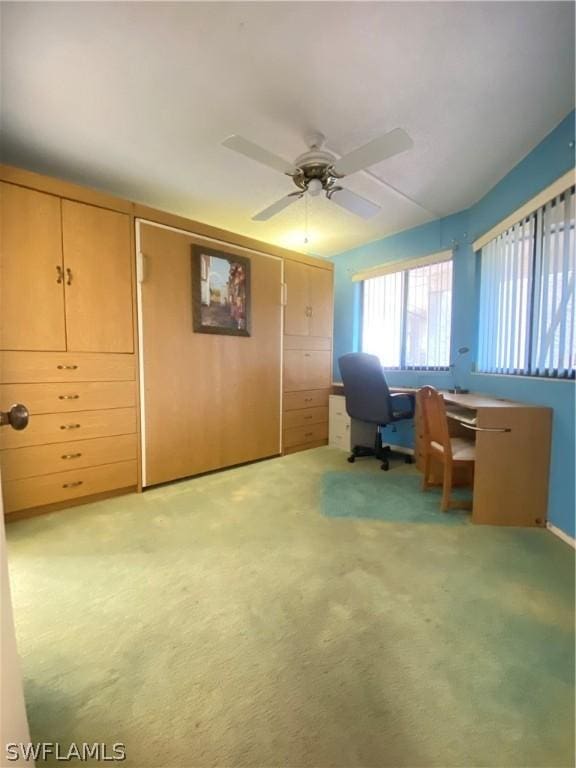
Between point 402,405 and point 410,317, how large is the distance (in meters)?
1.12

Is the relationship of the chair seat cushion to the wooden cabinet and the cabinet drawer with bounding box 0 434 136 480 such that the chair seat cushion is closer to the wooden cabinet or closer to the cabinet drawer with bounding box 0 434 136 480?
the wooden cabinet

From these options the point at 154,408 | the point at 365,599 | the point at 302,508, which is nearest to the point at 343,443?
the point at 302,508

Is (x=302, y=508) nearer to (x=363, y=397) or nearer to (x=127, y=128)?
(x=363, y=397)

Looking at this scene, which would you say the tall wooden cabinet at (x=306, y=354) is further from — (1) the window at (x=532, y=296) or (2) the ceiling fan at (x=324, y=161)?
(1) the window at (x=532, y=296)

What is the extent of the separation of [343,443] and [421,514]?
1.66 meters

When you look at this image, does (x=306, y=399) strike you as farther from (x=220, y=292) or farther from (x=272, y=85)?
(x=272, y=85)

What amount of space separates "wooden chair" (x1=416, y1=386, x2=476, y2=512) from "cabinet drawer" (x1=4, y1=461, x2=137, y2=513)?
2312 mm

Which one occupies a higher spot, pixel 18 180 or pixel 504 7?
pixel 504 7

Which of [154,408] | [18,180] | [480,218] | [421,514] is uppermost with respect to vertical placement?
[480,218]

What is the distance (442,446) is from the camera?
233 cm

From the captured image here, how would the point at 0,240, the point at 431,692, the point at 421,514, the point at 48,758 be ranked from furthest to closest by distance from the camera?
the point at 421,514 < the point at 0,240 < the point at 431,692 < the point at 48,758

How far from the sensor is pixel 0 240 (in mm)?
2000

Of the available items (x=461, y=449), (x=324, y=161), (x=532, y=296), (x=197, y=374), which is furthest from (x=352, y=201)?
(x=461, y=449)

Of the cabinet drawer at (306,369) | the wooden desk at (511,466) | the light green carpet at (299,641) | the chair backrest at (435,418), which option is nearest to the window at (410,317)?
the cabinet drawer at (306,369)
